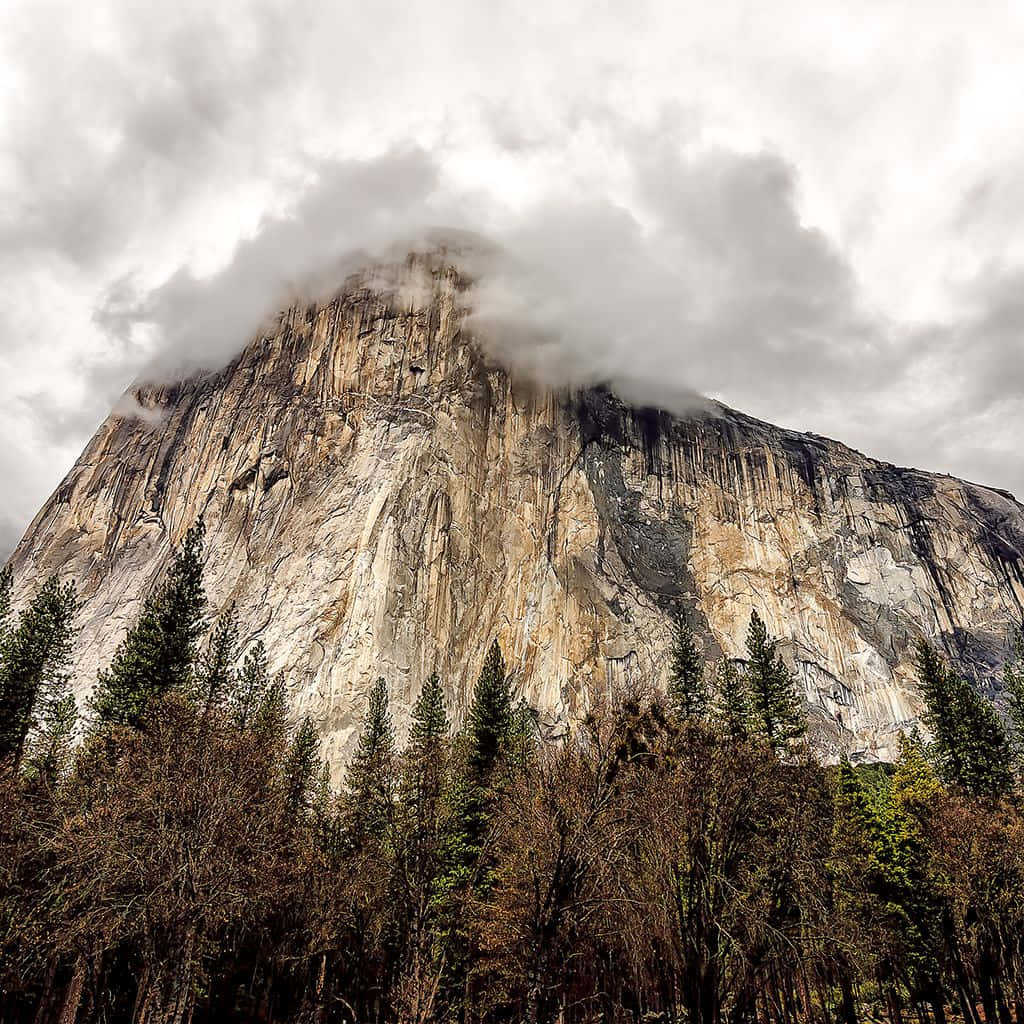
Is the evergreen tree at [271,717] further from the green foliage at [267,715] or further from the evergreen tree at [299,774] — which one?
the evergreen tree at [299,774]

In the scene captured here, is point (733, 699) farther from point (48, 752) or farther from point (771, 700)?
point (48, 752)

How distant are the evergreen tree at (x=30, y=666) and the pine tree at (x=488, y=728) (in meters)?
20.2

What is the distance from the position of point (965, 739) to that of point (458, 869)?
29.4 m

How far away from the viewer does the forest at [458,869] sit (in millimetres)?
18609

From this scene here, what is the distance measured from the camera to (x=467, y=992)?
28906 mm

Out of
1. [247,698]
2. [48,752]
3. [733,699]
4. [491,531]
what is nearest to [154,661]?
[48,752]

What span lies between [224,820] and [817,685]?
80189mm

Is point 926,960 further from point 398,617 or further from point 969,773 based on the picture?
point 398,617

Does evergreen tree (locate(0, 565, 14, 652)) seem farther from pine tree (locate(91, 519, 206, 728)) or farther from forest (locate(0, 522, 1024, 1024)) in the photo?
pine tree (locate(91, 519, 206, 728))

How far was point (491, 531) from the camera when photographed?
296 feet

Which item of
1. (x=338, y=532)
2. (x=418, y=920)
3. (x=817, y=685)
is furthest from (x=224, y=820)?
(x=817, y=685)

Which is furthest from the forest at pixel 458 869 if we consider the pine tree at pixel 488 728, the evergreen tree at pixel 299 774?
the pine tree at pixel 488 728

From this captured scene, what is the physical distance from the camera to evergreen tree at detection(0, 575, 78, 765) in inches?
1254

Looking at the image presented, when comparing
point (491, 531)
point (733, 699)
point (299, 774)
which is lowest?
point (299, 774)
